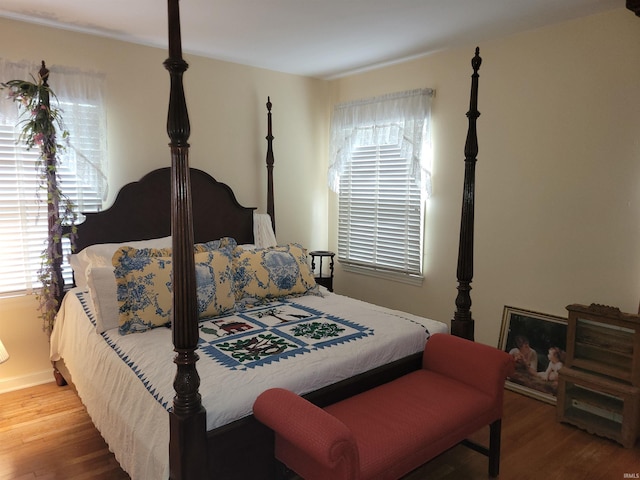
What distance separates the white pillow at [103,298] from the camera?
95.0 inches

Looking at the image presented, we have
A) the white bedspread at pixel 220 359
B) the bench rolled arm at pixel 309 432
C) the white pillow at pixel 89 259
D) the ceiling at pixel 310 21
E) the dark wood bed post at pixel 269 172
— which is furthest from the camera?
the dark wood bed post at pixel 269 172

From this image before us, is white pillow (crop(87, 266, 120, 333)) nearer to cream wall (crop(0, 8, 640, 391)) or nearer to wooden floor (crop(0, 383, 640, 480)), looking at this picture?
wooden floor (crop(0, 383, 640, 480))

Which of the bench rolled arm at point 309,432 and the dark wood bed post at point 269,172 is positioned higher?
the dark wood bed post at point 269,172

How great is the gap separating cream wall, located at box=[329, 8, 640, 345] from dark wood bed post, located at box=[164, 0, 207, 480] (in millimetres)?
2422

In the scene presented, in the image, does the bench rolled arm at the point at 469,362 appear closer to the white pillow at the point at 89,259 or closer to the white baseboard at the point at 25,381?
the white pillow at the point at 89,259

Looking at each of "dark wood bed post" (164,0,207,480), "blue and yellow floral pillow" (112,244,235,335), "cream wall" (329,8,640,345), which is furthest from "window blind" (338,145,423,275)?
"dark wood bed post" (164,0,207,480)

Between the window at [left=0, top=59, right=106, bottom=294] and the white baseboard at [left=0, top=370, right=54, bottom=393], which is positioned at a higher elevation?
the window at [left=0, top=59, right=106, bottom=294]

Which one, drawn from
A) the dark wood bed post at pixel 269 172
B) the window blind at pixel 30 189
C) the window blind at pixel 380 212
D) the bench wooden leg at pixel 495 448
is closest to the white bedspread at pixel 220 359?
the window blind at pixel 30 189

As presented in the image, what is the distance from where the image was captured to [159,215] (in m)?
3.40

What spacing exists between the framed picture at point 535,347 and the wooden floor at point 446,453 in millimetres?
178

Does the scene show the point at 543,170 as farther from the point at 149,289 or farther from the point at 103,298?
the point at 103,298

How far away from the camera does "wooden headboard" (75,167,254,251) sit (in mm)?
3186

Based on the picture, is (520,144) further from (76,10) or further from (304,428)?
(76,10)

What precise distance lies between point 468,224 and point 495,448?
1152mm
